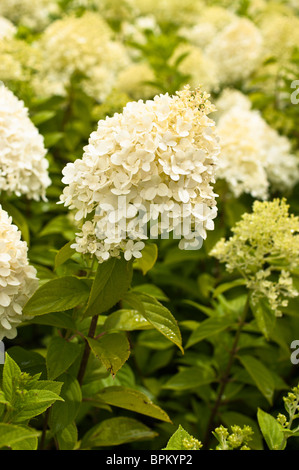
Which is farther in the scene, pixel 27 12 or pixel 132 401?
pixel 27 12

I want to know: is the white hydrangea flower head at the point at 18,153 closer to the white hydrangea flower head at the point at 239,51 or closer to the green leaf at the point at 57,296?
the green leaf at the point at 57,296

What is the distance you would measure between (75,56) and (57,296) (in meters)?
2.04

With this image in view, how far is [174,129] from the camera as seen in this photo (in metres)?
1.39

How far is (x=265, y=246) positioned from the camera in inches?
73.5

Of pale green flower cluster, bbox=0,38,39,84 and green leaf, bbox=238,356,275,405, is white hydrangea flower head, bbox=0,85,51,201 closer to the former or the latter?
pale green flower cluster, bbox=0,38,39,84

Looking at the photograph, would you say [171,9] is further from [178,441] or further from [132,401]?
[178,441]

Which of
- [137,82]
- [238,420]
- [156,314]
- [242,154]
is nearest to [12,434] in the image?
[156,314]

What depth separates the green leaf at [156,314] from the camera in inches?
58.7

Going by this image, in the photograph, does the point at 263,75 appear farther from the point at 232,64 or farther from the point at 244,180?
the point at 244,180

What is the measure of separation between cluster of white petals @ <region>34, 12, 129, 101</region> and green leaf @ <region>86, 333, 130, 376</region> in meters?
2.04

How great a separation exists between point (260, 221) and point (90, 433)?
966 mm

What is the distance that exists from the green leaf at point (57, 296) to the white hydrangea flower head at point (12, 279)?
54 millimetres
